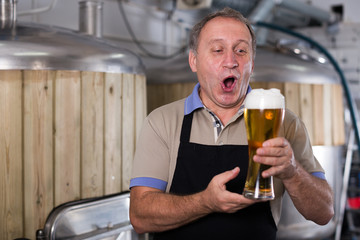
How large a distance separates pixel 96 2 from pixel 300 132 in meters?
2.28

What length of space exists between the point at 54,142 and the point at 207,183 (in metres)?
1.16

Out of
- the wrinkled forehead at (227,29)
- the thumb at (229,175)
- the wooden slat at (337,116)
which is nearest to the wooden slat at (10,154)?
the wrinkled forehead at (227,29)

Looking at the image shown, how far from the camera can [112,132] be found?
263 cm

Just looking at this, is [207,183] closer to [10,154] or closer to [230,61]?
[230,61]

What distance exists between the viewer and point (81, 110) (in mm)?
2477

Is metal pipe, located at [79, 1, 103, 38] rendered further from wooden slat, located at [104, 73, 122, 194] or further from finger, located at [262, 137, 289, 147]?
finger, located at [262, 137, 289, 147]

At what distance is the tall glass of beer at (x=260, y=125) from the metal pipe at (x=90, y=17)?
2.37 metres

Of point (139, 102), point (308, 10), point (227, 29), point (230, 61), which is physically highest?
point (308, 10)

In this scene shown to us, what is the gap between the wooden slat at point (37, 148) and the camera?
2.30 meters

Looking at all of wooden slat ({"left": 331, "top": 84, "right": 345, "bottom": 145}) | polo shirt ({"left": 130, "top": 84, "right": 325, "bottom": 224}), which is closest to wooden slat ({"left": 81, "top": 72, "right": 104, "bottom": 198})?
polo shirt ({"left": 130, "top": 84, "right": 325, "bottom": 224})

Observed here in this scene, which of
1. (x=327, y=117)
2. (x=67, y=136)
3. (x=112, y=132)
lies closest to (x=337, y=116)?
(x=327, y=117)

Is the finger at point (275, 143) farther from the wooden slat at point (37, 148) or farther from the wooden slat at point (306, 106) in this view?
the wooden slat at point (306, 106)

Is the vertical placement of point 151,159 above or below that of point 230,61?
below

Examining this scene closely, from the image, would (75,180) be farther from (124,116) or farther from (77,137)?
(124,116)
